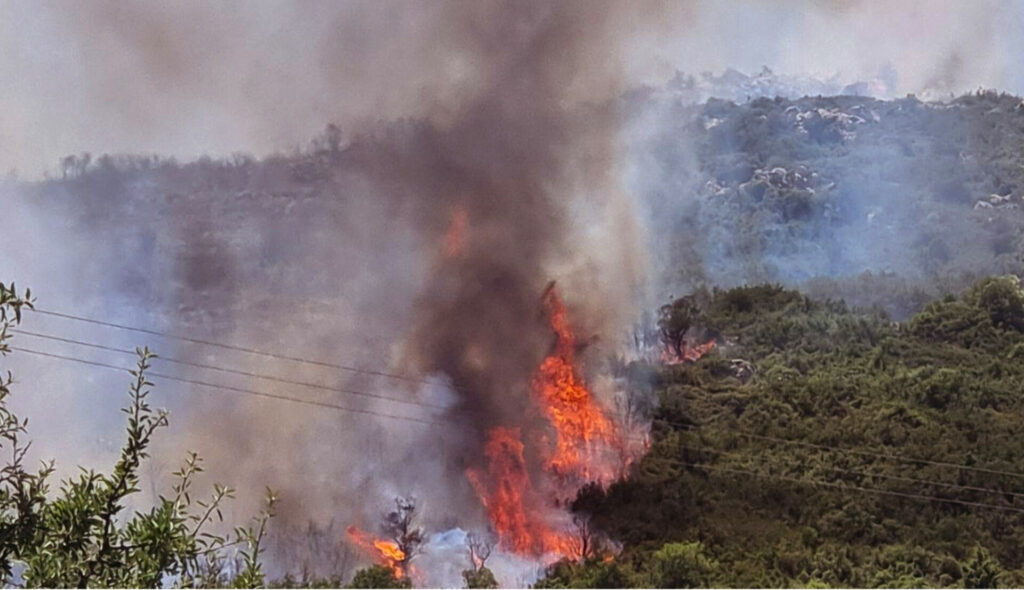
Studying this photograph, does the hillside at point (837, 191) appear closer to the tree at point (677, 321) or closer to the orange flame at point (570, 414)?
the tree at point (677, 321)

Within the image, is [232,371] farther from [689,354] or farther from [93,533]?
[93,533]

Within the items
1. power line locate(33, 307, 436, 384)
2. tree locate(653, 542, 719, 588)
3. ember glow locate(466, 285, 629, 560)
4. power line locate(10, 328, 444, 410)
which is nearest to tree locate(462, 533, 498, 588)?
ember glow locate(466, 285, 629, 560)

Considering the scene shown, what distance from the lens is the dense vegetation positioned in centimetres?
675

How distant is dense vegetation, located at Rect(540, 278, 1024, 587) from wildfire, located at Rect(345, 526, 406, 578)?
43.8 inches

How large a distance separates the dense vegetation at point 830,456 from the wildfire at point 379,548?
3.65 feet

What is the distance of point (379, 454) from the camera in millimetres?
7059

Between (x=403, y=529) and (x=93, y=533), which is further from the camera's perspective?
(x=403, y=529)

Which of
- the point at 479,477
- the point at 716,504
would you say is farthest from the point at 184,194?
the point at 716,504

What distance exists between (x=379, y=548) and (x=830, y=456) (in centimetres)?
341

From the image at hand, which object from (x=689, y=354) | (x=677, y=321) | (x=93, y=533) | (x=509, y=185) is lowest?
(x=93, y=533)

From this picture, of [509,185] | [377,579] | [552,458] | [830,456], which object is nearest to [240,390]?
[377,579]

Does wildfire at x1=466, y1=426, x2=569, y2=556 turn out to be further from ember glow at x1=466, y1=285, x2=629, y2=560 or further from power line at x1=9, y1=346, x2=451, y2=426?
power line at x1=9, y1=346, x2=451, y2=426

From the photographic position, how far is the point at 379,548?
6.84 metres

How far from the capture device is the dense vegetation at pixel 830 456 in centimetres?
675
